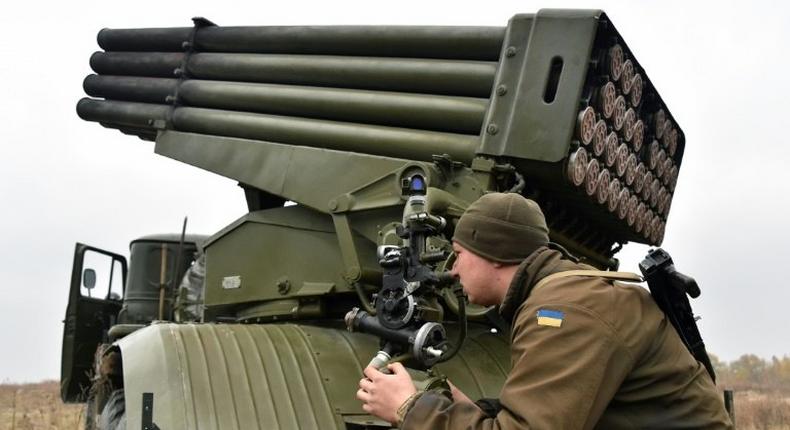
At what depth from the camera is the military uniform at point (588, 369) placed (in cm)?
219

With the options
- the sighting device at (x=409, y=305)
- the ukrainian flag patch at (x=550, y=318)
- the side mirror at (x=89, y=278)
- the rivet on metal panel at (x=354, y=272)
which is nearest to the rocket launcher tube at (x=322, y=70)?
the rivet on metal panel at (x=354, y=272)

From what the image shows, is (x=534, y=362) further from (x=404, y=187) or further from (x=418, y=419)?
(x=404, y=187)

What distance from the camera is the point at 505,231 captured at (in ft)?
8.43

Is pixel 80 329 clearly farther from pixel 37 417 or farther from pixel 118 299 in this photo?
pixel 37 417

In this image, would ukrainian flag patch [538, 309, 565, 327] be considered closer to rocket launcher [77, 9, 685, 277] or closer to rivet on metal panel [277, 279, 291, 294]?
rocket launcher [77, 9, 685, 277]

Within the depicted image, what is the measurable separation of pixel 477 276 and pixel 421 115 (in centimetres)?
265

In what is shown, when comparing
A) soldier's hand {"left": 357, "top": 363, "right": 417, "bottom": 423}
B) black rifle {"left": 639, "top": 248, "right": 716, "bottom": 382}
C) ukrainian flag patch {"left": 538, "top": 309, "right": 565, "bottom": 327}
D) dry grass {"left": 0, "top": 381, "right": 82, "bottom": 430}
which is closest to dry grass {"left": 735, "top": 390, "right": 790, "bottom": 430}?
dry grass {"left": 0, "top": 381, "right": 82, "bottom": 430}

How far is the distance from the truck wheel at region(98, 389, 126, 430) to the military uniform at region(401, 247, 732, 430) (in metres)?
2.78

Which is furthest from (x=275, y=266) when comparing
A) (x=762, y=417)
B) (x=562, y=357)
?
(x=762, y=417)

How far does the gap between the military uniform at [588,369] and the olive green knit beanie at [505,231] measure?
10 centimetres

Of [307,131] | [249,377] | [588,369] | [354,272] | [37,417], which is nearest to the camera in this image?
[588,369]

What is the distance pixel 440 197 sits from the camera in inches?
179

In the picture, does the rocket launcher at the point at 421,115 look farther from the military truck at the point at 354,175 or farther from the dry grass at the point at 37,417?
the dry grass at the point at 37,417

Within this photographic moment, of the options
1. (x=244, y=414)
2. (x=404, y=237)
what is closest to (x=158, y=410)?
(x=244, y=414)
